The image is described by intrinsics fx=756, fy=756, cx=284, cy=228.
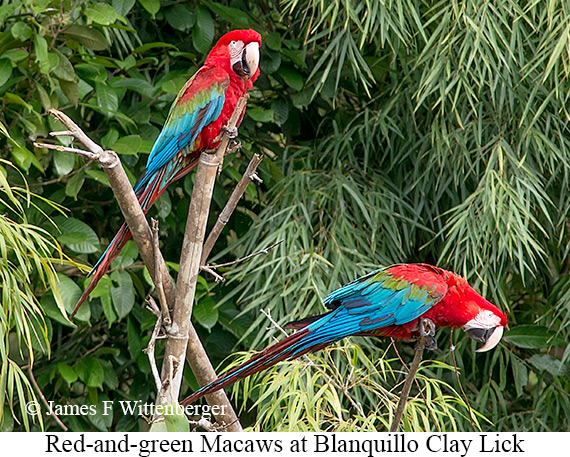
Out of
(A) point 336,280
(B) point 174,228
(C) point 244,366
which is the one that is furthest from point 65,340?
(C) point 244,366

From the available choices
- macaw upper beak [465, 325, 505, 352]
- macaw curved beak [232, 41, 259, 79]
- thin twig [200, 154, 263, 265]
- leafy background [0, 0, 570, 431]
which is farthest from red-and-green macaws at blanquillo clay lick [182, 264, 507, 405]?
macaw curved beak [232, 41, 259, 79]

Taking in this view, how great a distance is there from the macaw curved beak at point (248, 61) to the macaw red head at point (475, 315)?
64cm

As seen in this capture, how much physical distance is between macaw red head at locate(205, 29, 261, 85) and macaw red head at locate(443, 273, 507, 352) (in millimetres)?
643

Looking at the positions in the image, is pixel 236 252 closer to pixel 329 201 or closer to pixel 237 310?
pixel 237 310

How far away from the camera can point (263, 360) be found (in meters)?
1.22

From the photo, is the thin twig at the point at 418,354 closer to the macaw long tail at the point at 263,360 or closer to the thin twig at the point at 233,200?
the macaw long tail at the point at 263,360

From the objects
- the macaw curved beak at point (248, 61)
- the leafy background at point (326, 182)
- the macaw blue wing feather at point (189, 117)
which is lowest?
the leafy background at point (326, 182)

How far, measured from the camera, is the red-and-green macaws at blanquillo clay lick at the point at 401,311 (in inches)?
50.2

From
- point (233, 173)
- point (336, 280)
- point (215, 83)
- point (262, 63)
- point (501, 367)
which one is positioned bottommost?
point (501, 367)

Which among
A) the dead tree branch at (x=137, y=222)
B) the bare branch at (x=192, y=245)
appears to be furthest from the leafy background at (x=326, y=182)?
the bare branch at (x=192, y=245)

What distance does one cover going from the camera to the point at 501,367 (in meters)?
2.04

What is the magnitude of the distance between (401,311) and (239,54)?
2.17ft
